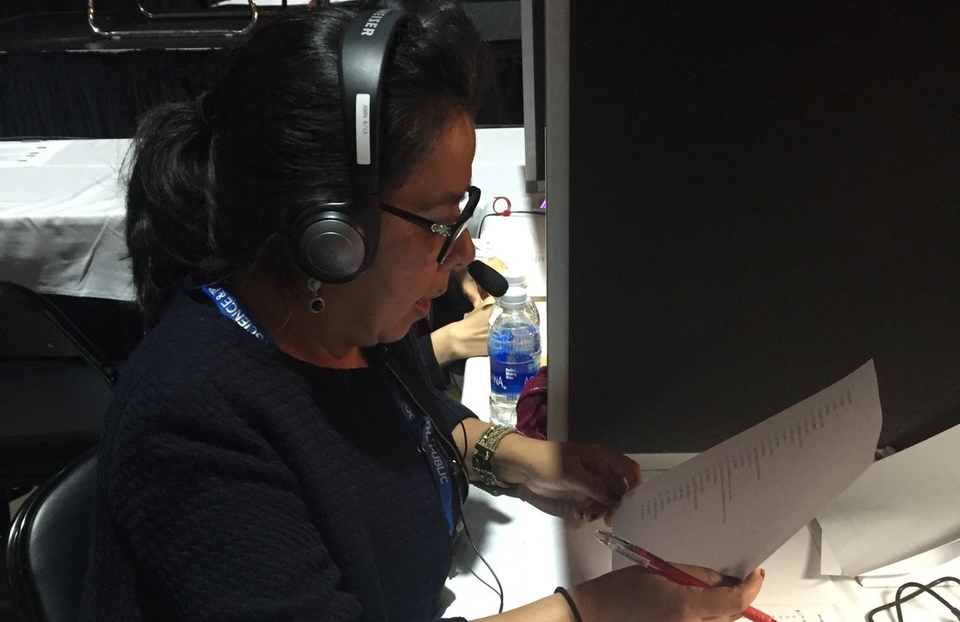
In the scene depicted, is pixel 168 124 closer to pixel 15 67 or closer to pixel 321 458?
pixel 321 458

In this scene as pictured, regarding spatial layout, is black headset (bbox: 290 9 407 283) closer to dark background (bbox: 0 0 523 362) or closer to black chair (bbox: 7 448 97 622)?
black chair (bbox: 7 448 97 622)

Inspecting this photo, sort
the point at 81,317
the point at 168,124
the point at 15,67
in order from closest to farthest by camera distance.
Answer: the point at 168,124 → the point at 81,317 → the point at 15,67

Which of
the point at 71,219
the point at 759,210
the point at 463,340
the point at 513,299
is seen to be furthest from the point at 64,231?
the point at 759,210

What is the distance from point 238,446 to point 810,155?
Answer: 56cm

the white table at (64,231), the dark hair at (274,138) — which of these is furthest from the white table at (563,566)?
the white table at (64,231)

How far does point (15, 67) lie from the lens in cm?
251

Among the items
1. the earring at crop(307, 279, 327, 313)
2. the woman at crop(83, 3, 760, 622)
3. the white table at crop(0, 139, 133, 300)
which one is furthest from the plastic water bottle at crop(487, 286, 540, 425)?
the white table at crop(0, 139, 133, 300)

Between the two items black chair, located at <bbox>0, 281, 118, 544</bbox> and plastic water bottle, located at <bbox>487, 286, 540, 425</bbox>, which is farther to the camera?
black chair, located at <bbox>0, 281, 118, 544</bbox>

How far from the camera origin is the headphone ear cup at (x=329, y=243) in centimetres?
59

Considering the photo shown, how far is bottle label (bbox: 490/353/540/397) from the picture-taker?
1024mm

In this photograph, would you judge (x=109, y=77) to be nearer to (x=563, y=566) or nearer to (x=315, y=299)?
(x=315, y=299)

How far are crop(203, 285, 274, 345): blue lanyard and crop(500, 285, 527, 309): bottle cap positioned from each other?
456mm

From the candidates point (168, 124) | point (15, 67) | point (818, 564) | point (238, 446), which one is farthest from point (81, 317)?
point (818, 564)

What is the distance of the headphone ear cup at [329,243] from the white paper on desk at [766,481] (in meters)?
0.35
